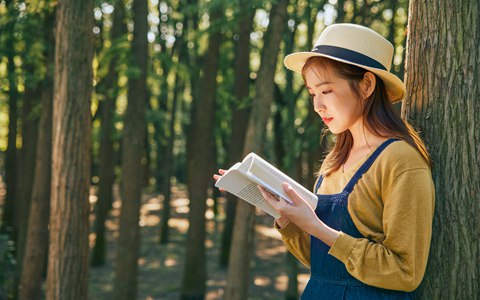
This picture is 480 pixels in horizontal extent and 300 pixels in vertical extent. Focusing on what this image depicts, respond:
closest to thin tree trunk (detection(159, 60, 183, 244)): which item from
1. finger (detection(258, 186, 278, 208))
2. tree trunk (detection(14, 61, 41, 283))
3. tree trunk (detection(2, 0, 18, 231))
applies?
tree trunk (detection(2, 0, 18, 231))

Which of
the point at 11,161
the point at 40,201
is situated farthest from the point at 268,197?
the point at 11,161

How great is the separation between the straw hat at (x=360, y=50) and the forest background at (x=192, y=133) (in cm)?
47

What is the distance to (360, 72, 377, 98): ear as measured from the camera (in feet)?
9.13

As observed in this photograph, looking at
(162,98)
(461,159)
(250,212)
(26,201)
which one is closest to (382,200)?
(461,159)

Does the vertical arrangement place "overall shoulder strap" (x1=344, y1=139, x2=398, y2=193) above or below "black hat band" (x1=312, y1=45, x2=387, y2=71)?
below

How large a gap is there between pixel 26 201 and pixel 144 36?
4.85m

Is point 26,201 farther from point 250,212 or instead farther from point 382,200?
→ point 382,200

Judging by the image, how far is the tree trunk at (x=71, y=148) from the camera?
25.0 ft

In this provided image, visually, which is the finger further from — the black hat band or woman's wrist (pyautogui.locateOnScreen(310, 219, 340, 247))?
the black hat band

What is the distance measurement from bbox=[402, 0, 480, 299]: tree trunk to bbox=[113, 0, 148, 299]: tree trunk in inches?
364

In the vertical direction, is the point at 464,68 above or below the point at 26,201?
above

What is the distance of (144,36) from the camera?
12.4 m

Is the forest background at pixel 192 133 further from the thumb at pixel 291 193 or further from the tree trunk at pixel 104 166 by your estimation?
the thumb at pixel 291 193

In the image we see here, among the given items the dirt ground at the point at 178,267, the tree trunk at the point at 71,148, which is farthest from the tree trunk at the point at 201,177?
the tree trunk at the point at 71,148
